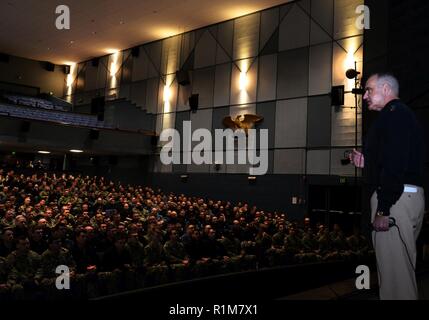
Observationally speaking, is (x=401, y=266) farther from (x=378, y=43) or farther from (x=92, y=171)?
(x=92, y=171)

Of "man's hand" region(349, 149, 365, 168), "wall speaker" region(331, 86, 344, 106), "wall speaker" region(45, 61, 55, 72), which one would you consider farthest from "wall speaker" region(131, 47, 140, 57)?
"man's hand" region(349, 149, 365, 168)

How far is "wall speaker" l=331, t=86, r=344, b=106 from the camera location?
14352mm

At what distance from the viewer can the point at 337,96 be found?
14438 mm

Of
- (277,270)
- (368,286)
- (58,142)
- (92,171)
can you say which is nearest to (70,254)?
(277,270)

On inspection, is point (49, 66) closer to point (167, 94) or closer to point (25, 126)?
point (167, 94)

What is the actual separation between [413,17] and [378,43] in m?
1.73

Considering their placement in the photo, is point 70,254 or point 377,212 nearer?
point 377,212

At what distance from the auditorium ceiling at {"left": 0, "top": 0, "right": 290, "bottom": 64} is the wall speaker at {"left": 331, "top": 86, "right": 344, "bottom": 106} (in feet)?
15.8

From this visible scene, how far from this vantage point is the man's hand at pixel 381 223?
1.93 m

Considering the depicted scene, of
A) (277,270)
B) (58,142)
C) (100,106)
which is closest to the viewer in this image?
(277,270)

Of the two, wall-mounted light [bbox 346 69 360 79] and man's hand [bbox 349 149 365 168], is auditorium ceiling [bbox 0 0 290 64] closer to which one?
wall-mounted light [bbox 346 69 360 79]

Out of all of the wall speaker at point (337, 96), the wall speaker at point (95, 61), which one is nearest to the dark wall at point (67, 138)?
the wall speaker at point (95, 61)

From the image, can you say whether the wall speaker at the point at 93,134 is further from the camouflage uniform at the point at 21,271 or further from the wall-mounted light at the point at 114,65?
the camouflage uniform at the point at 21,271

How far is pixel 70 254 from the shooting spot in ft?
22.4
